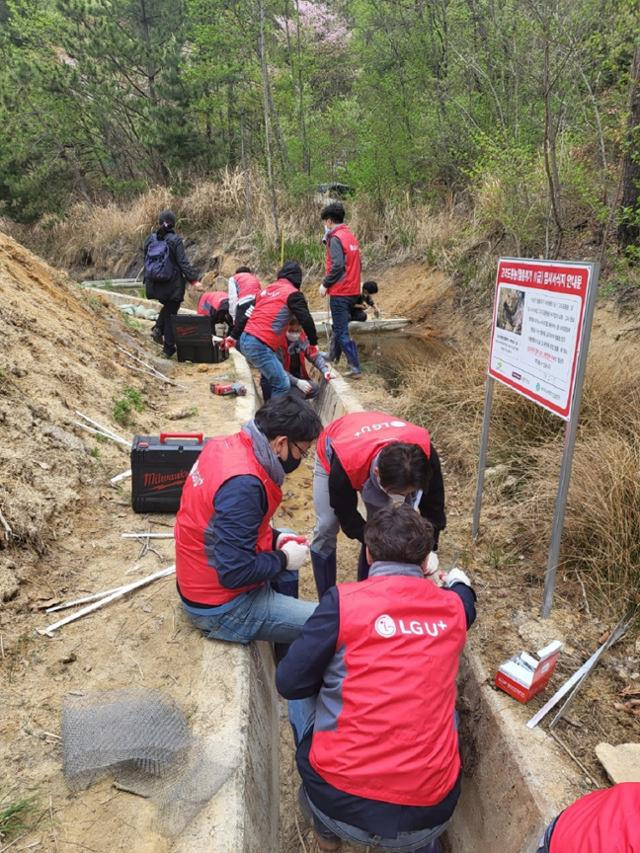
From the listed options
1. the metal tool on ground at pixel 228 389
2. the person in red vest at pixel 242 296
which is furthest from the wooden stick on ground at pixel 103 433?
the person in red vest at pixel 242 296

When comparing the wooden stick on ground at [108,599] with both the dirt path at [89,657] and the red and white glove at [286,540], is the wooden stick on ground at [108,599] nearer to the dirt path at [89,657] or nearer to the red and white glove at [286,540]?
the dirt path at [89,657]

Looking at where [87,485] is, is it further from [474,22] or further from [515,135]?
[474,22]

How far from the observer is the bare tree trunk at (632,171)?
5524mm

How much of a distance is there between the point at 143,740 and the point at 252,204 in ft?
52.4

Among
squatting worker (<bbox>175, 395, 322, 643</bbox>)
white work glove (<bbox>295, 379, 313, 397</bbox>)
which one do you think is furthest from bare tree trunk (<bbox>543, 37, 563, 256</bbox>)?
squatting worker (<bbox>175, 395, 322, 643</bbox>)

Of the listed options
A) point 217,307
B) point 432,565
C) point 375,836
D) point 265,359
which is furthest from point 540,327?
point 217,307

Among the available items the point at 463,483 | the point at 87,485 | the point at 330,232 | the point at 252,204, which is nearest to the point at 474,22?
the point at 330,232

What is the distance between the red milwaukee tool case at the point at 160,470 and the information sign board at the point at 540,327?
87.9 inches

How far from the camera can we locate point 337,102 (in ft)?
56.4

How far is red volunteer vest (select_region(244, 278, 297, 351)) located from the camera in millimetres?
6102

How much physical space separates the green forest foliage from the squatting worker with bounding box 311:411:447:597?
4.12 metres

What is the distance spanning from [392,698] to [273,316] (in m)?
4.64

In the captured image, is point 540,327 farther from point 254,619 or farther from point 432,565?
point 254,619

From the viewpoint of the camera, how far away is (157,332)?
9.31 meters
